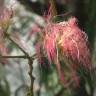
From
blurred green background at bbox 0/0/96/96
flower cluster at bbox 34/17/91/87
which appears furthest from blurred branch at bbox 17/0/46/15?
flower cluster at bbox 34/17/91/87

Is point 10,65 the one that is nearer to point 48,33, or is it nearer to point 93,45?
point 93,45

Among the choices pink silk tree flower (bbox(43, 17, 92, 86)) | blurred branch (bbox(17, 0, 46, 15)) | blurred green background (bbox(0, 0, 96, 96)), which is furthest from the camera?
blurred branch (bbox(17, 0, 46, 15))

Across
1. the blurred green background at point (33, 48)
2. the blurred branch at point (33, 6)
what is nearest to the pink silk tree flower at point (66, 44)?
the blurred green background at point (33, 48)

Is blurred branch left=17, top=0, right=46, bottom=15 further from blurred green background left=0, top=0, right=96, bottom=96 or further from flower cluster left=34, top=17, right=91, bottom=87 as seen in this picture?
flower cluster left=34, top=17, right=91, bottom=87

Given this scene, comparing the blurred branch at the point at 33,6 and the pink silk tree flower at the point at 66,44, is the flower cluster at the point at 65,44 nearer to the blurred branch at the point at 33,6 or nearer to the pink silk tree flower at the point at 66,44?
the pink silk tree flower at the point at 66,44

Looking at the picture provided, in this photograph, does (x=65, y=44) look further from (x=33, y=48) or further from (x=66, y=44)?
(x=33, y=48)

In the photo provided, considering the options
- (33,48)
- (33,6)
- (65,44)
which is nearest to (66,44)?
(65,44)

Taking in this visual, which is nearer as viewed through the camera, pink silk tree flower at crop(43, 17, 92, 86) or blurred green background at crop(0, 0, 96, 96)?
pink silk tree flower at crop(43, 17, 92, 86)

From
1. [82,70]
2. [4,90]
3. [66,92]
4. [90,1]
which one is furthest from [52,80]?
[82,70]
